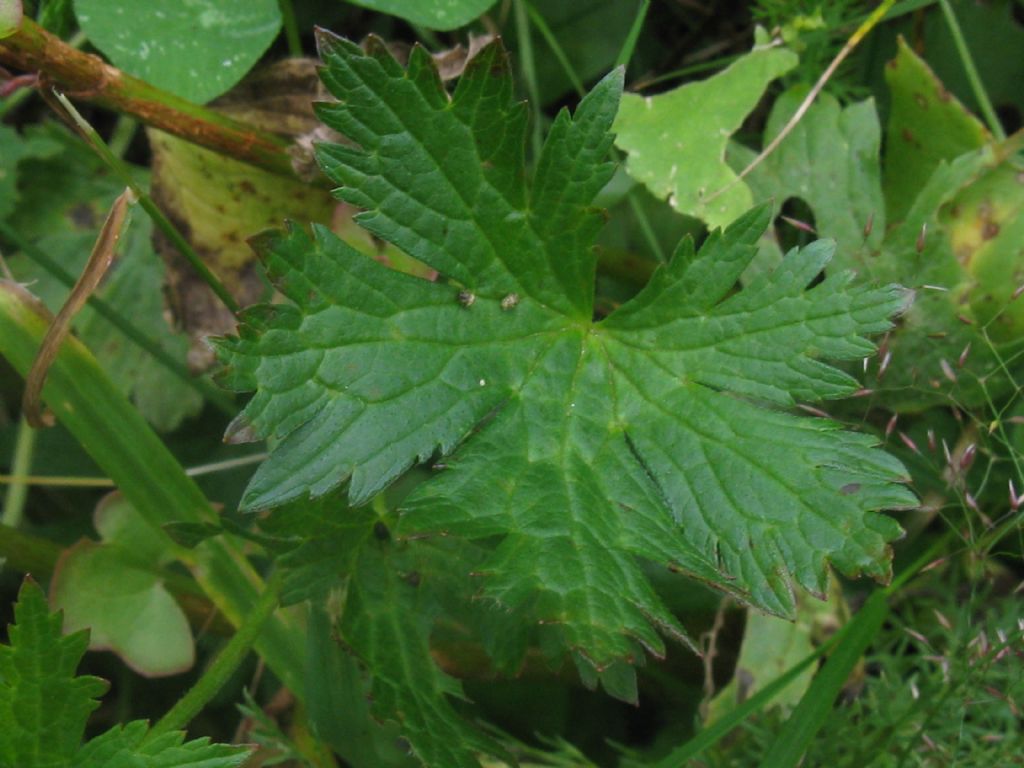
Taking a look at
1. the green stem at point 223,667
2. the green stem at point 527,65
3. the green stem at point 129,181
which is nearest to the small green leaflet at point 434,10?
the green stem at point 527,65

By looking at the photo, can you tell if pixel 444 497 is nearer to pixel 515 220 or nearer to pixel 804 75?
pixel 515 220

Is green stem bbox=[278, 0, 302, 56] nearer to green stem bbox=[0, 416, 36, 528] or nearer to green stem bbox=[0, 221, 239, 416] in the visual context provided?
green stem bbox=[0, 221, 239, 416]

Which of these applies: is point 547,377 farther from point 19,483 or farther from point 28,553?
point 19,483

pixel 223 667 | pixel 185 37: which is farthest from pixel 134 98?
pixel 223 667

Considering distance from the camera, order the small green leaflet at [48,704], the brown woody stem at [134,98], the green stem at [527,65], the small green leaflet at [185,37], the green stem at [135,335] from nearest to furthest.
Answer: the small green leaflet at [48,704] → the brown woody stem at [134,98] → the small green leaflet at [185,37] → the green stem at [135,335] → the green stem at [527,65]

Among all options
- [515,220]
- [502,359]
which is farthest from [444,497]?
[515,220]

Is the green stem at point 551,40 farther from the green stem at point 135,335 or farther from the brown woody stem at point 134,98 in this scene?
the green stem at point 135,335

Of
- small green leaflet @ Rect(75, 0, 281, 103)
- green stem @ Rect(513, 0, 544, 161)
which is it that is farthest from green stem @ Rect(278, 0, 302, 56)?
green stem @ Rect(513, 0, 544, 161)
